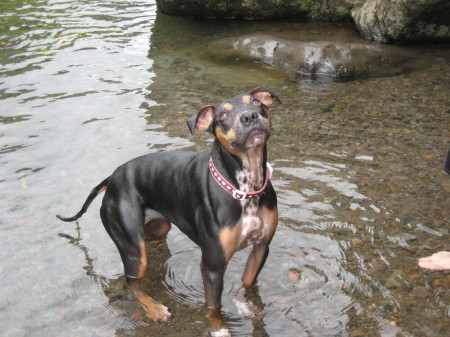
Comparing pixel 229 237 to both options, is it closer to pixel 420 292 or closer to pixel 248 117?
pixel 248 117

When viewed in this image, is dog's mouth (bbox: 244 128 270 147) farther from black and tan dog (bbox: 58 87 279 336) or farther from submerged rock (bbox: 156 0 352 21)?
submerged rock (bbox: 156 0 352 21)

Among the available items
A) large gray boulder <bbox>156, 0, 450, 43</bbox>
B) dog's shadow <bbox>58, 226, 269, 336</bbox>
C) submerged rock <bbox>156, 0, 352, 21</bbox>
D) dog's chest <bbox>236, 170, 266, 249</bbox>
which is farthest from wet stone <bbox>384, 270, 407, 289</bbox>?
submerged rock <bbox>156, 0, 352, 21</bbox>

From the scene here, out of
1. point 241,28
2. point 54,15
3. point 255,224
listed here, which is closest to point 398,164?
point 255,224

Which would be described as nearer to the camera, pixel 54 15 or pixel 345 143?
pixel 345 143

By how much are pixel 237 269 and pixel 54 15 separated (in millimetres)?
11171

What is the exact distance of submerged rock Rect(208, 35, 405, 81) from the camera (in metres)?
9.63

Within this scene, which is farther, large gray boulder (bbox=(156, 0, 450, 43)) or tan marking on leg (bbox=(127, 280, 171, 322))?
large gray boulder (bbox=(156, 0, 450, 43))

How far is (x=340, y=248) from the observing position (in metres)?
5.29

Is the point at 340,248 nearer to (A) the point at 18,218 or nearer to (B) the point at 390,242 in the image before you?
(B) the point at 390,242

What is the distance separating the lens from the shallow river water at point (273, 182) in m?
4.64

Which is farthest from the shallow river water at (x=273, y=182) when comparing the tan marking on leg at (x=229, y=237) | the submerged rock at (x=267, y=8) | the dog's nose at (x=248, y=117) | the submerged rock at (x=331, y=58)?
the dog's nose at (x=248, y=117)

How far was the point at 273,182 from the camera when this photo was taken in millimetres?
6453

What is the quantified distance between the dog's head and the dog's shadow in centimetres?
147

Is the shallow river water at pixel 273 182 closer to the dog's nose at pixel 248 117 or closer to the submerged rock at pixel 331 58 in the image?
the submerged rock at pixel 331 58
